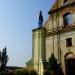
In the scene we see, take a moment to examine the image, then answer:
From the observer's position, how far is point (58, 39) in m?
28.3

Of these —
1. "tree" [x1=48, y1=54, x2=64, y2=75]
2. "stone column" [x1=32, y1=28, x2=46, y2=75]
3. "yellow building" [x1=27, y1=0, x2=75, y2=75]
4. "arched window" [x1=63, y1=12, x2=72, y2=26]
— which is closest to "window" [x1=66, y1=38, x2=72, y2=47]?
"yellow building" [x1=27, y1=0, x2=75, y2=75]

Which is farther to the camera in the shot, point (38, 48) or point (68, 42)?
point (38, 48)

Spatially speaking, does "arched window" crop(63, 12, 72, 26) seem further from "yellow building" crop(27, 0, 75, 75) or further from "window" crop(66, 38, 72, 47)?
"window" crop(66, 38, 72, 47)

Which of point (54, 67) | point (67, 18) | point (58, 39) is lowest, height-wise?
point (54, 67)

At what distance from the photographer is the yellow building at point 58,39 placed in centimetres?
2702

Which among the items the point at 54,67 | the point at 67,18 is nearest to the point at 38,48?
the point at 54,67

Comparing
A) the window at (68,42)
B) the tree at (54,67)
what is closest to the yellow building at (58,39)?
the window at (68,42)

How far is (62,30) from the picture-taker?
28.0 metres

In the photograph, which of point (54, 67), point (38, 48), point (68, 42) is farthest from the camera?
point (38, 48)

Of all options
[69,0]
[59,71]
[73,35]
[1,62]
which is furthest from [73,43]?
[1,62]

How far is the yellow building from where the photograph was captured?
27.0m

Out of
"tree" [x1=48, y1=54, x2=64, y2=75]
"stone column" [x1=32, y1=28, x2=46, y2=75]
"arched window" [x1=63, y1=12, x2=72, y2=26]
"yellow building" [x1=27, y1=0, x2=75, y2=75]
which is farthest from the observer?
"stone column" [x1=32, y1=28, x2=46, y2=75]

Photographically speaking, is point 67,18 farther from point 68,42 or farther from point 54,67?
point 54,67

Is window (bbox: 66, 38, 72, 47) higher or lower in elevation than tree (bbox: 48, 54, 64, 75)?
higher
